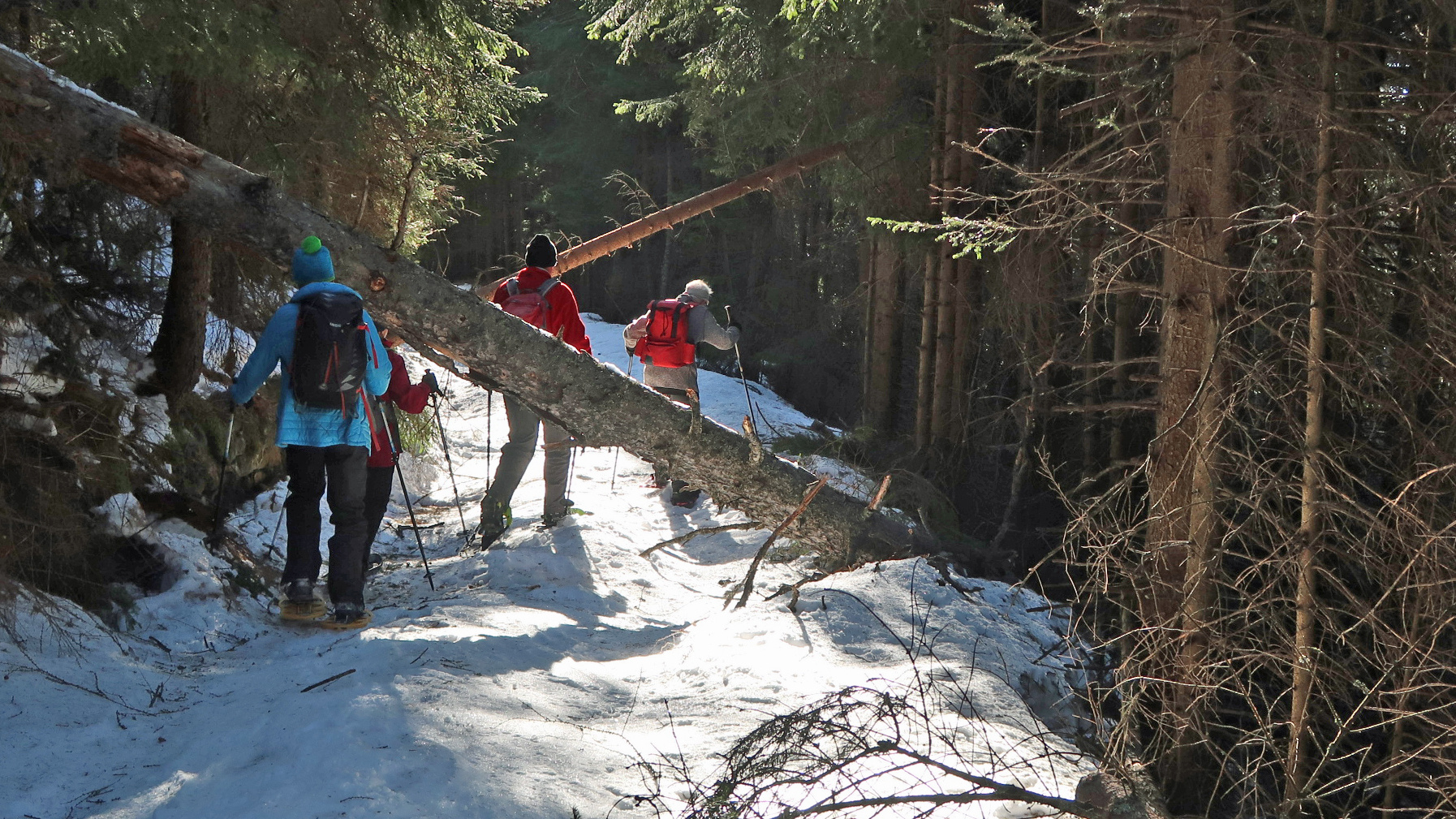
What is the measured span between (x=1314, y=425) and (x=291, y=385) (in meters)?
5.07

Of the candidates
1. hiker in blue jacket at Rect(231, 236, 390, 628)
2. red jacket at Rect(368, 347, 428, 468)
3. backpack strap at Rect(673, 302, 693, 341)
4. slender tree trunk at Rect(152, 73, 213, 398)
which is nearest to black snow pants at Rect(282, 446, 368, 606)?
hiker in blue jacket at Rect(231, 236, 390, 628)

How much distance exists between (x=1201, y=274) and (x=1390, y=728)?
2.57 m

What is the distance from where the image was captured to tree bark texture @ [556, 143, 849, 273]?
397 inches

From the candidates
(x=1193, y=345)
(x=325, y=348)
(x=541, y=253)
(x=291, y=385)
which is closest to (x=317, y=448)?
(x=291, y=385)

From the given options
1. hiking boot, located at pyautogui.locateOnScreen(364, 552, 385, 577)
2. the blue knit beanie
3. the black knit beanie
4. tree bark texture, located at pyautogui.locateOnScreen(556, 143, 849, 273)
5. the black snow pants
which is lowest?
hiking boot, located at pyautogui.locateOnScreen(364, 552, 385, 577)

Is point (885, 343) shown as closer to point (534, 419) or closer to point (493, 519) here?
point (534, 419)

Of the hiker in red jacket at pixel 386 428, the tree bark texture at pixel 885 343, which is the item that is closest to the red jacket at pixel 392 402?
the hiker in red jacket at pixel 386 428

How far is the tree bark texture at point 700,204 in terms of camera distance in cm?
1009

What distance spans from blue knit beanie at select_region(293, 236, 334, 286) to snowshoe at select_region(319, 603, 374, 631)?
189 centimetres

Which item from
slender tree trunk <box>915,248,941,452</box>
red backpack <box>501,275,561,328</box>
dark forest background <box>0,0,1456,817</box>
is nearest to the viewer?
dark forest background <box>0,0,1456,817</box>

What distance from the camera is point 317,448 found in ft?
17.7

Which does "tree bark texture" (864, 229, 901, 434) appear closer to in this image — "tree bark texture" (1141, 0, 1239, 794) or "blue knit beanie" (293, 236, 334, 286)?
"tree bark texture" (1141, 0, 1239, 794)

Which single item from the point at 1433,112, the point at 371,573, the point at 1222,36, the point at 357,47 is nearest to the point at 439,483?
the point at 371,573

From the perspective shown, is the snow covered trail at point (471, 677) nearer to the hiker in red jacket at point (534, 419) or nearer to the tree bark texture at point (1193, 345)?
the hiker in red jacket at point (534, 419)
